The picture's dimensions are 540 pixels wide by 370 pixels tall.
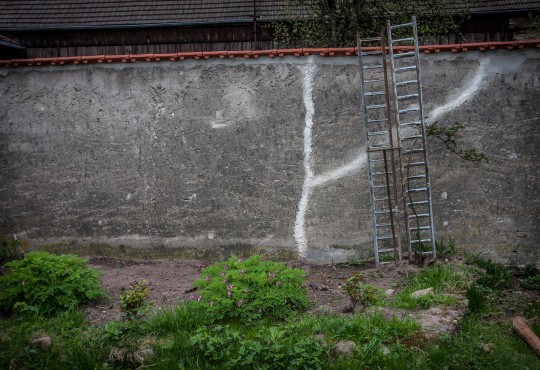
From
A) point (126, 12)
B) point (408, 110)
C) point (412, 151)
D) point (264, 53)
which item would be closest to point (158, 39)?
point (126, 12)

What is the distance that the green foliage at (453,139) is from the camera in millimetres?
7316

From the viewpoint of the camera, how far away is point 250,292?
5398 millimetres

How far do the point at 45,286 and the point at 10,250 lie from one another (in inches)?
102

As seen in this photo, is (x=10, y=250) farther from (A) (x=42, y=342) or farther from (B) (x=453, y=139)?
(B) (x=453, y=139)

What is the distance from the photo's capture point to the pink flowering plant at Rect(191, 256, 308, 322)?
525cm

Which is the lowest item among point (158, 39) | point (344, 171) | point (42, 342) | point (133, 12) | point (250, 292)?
point (42, 342)

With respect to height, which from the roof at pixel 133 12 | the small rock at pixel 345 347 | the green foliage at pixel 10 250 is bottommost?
the small rock at pixel 345 347

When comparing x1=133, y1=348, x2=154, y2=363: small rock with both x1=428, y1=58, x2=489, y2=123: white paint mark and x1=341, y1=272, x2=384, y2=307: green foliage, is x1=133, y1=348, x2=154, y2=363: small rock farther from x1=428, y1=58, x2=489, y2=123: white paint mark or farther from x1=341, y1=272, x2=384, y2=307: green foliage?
x1=428, y1=58, x2=489, y2=123: white paint mark

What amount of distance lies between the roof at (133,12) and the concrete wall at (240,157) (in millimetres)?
5415

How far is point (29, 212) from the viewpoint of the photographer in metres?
7.90

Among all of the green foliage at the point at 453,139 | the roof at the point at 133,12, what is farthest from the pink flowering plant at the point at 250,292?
the roof at the point at 133,12

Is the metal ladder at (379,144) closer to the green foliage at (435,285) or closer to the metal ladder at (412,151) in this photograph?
the metal ladder at (412,151)

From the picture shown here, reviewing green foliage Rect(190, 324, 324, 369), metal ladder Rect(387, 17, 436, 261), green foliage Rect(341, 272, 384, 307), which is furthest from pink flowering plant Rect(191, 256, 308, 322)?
metal ladder Rect(387, 17, 436, 261)

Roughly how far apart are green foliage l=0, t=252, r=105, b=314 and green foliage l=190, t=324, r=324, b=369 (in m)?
1.60
